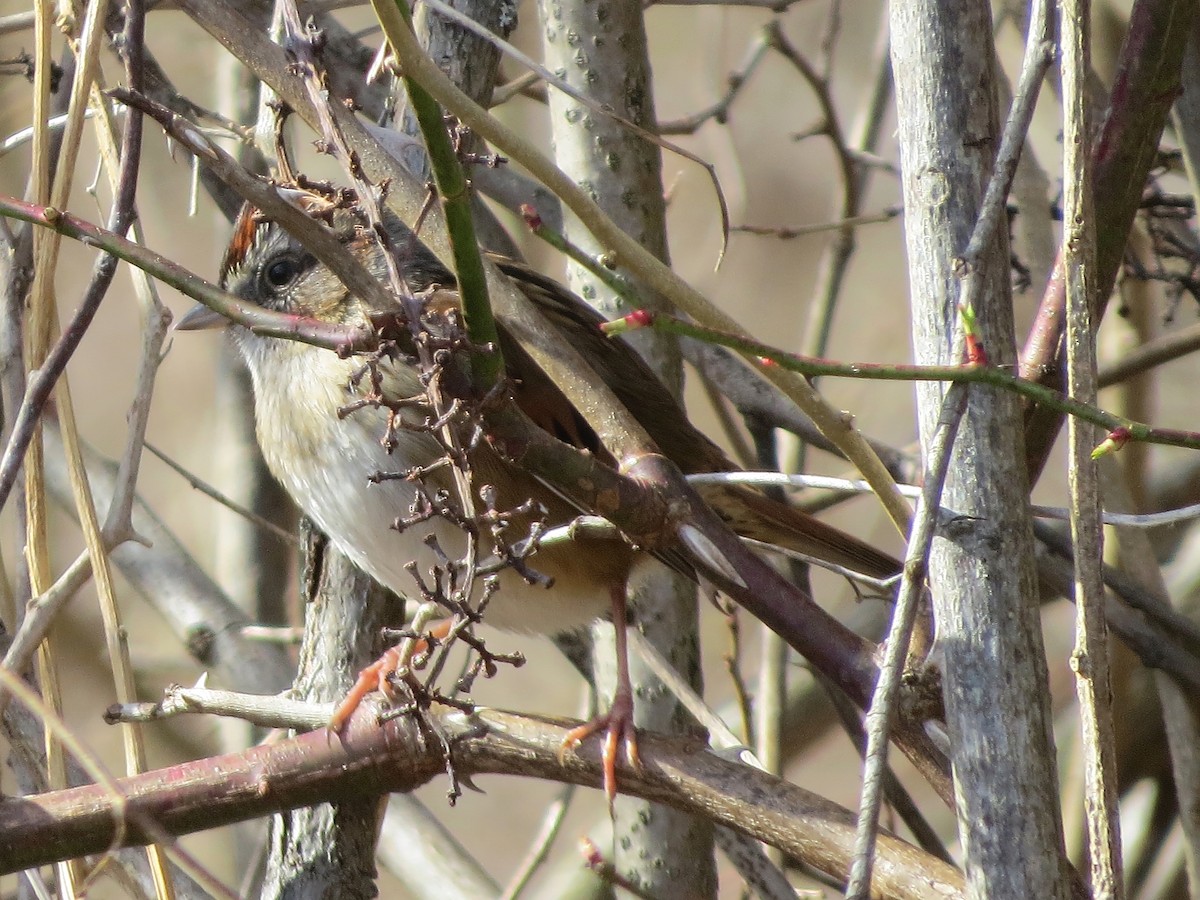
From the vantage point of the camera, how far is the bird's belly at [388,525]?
6.95 feet

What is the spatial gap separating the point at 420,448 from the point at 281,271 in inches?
24.4

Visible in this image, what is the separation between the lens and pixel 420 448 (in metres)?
2.12

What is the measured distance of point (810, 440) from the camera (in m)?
2.53

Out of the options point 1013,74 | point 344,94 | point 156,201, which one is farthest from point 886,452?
point 156,201

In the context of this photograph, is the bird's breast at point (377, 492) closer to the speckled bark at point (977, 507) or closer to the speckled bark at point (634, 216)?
the speckled bark at point (634, 216)

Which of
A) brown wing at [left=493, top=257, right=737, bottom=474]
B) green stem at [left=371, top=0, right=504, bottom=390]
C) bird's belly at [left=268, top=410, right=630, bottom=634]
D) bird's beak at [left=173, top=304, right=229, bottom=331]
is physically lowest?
green stem at [left=371, top=0, right=504, bottom=390]

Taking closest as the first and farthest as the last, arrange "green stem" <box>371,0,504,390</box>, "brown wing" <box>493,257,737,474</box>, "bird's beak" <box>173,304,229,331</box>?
1. "green stem" <box>371,0,504,390</box>
2. "brown wing" <box>493,257,737,474</box>
3. "bird's beak" <box>173,304,229,331</box>

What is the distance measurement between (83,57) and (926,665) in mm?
1170

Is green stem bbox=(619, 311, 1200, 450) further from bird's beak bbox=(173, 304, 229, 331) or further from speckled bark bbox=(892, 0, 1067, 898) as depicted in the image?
bird's beak bbox=(173, 304, 229, 331)

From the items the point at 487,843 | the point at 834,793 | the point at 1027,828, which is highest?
the point at 834,793

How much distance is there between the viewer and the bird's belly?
83.4 inches

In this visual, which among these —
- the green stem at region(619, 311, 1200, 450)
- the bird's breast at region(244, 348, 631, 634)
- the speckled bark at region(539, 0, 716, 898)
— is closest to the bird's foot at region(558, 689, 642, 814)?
the bird's breast at region(244, 348, 631, 634)

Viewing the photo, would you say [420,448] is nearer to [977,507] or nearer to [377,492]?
[377,492]

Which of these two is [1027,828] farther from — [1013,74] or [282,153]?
[1013,74]
